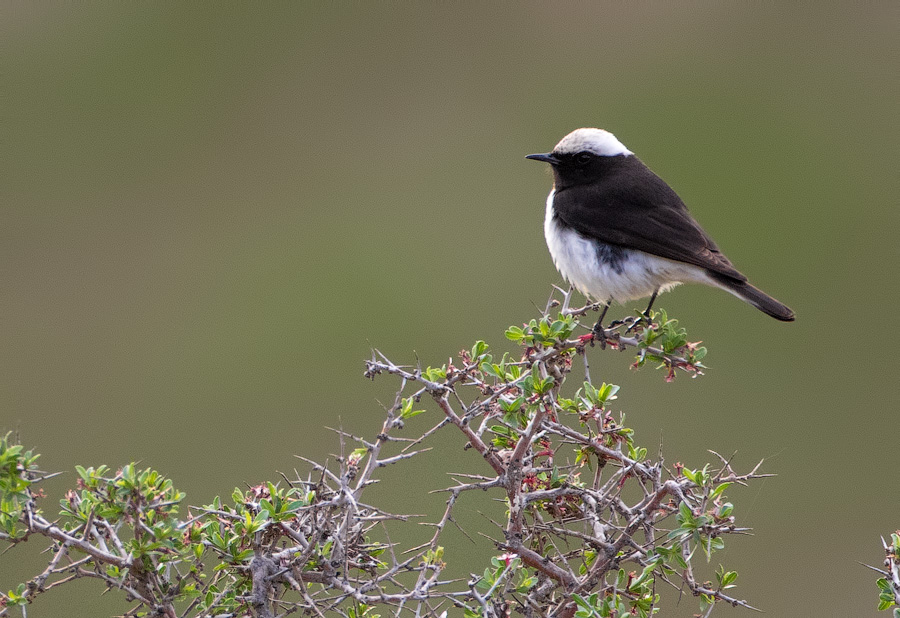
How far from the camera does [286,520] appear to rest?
289 cm

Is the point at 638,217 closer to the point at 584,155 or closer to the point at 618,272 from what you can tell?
the point at 618,272

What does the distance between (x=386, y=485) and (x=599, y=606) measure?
198 inches

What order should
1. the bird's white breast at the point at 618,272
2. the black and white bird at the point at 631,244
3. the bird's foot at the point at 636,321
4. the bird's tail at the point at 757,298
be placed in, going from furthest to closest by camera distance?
the bird's white breast at the point at 618,272, the black and white bird at the point at 631,244, the bird's tail at the point at 757,298, the bird's foot at the point at 636,321

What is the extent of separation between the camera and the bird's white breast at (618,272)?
16.6 feet

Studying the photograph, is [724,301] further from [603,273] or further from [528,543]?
[528,543]

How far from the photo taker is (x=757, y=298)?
4.74m

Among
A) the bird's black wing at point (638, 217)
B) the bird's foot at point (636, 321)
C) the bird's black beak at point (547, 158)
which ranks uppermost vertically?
the bird's black beak at point (547, 158)

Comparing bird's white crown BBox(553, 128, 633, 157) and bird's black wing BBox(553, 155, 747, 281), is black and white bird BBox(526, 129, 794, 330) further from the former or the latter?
bird's white crown BBox(553, 128, 633, 157)

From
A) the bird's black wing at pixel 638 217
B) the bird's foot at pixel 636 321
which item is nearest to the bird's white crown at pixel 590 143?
the bird's black wing at pixel 638 217

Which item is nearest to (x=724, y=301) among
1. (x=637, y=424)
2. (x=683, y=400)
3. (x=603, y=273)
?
(x=683, y=400)

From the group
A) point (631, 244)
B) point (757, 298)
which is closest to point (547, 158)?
point (631, 244)

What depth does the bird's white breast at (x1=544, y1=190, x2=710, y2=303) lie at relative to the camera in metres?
5.05

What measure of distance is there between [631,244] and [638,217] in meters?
0.26

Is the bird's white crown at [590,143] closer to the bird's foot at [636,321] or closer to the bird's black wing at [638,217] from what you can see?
the bird's black wing at [638,217]
